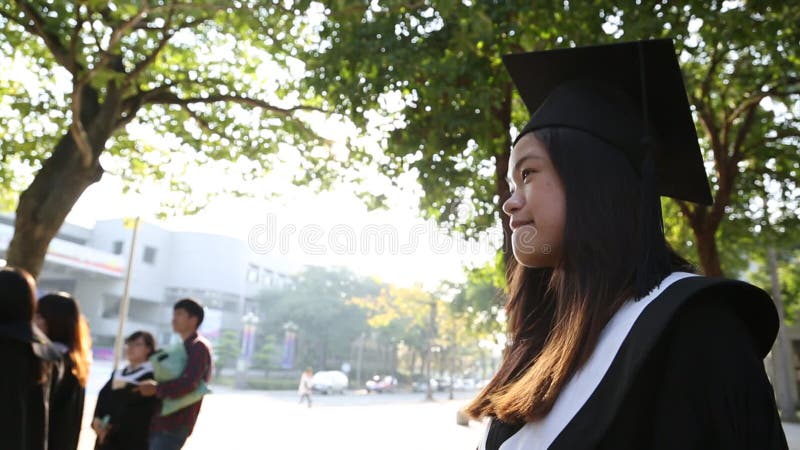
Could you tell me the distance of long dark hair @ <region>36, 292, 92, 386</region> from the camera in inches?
157

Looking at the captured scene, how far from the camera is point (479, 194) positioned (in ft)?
29.1

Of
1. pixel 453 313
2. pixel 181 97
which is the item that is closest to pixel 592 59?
pixel 181 97

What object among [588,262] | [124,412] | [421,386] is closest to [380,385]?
[421,386]

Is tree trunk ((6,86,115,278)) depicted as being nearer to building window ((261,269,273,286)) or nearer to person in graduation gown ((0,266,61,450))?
person in graduation gown ((0,266,61,450))

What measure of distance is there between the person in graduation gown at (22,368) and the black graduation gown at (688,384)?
2.79m

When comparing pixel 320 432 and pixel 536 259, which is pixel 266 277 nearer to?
pixel 320 432

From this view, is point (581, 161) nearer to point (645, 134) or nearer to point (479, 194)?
point (645, 134)

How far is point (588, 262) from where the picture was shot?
1.11 meters

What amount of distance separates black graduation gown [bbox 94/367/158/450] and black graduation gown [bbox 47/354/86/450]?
31.3 inches

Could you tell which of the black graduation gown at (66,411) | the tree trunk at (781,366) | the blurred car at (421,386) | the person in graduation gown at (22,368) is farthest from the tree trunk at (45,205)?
the blurred car at (421,386)

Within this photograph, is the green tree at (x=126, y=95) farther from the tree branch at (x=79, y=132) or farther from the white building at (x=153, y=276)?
the white building at (x=153, y=276)

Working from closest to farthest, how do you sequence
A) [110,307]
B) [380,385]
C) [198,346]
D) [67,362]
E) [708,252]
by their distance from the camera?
→ [67,362], [198,346], [708,252], [110,307], [380,385]

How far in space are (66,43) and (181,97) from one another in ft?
7.29

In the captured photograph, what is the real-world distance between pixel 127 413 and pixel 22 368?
1.87 m
